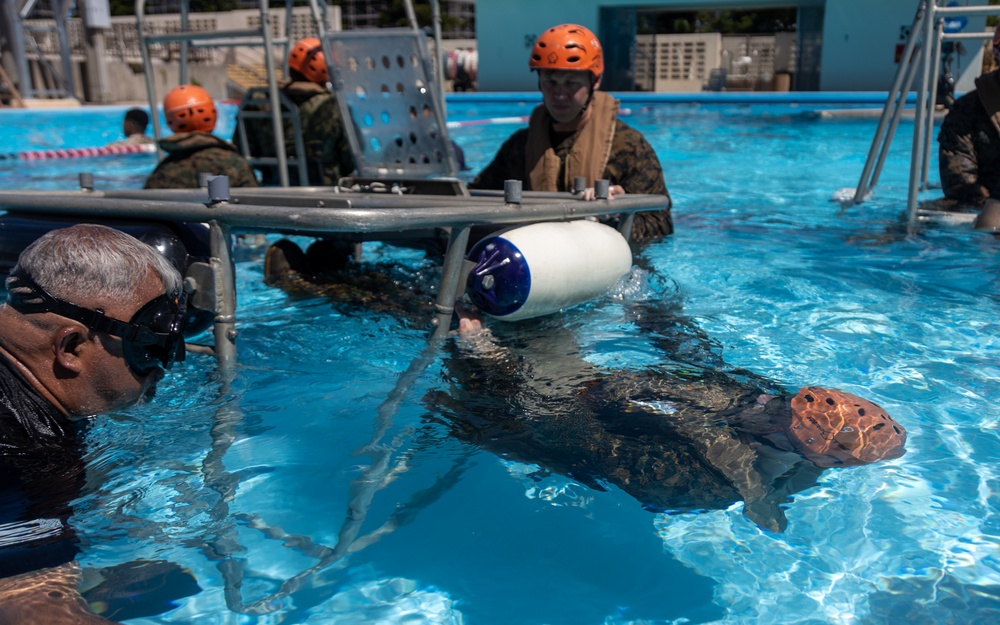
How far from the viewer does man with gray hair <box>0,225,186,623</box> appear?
213 centimetres

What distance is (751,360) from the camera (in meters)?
4.02

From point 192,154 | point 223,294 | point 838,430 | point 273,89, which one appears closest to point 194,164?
point 192,154

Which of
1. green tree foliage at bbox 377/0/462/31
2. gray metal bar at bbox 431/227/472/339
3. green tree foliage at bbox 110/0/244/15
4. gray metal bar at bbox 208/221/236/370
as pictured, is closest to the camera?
gray metal bar at bbox 208/221/236/370

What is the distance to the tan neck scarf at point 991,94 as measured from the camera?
6.50 meters

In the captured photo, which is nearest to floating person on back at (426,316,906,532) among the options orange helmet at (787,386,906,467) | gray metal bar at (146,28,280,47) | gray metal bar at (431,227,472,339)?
orange helmet at (787,386,906,467)

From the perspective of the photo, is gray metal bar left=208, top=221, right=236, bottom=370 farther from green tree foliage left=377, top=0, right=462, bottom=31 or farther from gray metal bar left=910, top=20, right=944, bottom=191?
green tree foliage left=377, top=0, right=462, bottom=31

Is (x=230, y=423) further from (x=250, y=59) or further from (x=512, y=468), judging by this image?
(x=250, y=59)

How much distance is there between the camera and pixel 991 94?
6520 millimetres

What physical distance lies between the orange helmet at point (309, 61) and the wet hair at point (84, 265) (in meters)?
5.68

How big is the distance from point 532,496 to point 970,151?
5520mm

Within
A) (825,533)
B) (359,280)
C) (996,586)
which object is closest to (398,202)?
(359,280)

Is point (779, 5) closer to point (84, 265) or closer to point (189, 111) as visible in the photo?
point (189, 111)

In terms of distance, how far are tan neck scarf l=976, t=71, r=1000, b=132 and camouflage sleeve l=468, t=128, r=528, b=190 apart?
3689 mm

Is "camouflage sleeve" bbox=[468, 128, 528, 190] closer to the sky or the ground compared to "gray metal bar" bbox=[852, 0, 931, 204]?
closer to the ground
